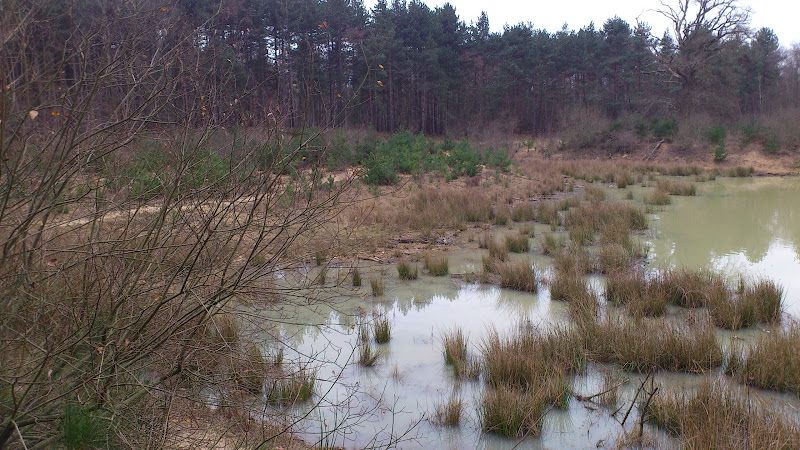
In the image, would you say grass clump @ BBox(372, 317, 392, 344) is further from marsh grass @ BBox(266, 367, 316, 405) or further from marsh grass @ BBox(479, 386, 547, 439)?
marsh grass @ BBox(479, 386, 547, 439)

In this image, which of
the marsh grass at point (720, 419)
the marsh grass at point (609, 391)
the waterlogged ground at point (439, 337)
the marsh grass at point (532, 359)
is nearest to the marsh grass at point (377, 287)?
the waterlogged ground at point (439, 337)

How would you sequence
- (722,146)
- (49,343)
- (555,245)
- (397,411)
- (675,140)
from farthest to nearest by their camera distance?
(675,140)
(722,146)
(555,245)
(397,411)
(49,343)

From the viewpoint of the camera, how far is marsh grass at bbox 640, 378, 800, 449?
368 centimetres

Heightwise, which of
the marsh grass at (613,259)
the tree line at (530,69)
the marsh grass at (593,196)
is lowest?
the marsh grass at (613,259)

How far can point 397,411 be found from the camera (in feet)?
15.5

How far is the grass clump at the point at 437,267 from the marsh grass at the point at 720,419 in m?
4.81

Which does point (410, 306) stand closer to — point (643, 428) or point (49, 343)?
point (643, 428)

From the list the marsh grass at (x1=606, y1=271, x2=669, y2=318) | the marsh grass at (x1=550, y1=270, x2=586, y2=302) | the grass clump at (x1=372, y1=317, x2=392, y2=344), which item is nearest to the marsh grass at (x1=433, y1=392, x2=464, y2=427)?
the grass clump at (x1=372, y1=317, x2=392, y2=344)

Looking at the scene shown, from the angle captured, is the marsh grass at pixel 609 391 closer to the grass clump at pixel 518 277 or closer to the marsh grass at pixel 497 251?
the grass clump at pixel 518 277

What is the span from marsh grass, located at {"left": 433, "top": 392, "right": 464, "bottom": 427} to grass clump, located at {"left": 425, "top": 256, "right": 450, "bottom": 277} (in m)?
4.57

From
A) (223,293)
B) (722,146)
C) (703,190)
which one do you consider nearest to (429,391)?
(223,293)

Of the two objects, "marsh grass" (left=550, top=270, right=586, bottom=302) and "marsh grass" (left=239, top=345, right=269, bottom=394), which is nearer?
"marsh grass" (left=239, top=345, right=269, bottom=394)

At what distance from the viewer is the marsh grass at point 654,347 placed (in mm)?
5266

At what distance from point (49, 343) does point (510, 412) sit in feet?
9.64
